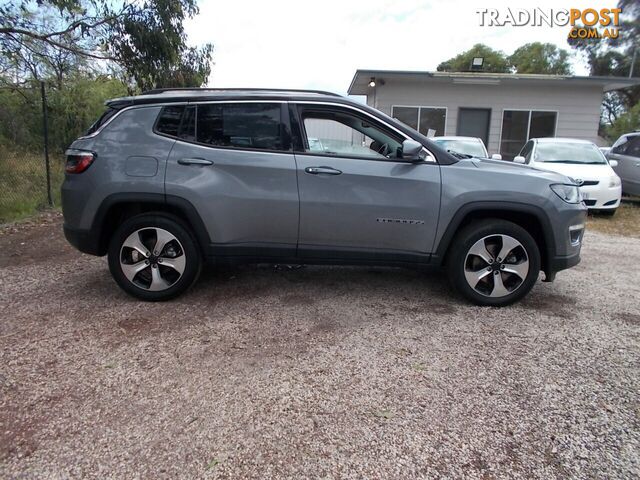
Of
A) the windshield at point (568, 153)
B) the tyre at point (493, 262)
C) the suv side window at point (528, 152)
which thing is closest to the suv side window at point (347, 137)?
the tyre at point (493, 262)

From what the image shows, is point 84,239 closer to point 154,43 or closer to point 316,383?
point 316,383

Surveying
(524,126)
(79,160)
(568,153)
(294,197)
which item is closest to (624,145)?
(568,153)

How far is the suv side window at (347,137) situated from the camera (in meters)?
3.80

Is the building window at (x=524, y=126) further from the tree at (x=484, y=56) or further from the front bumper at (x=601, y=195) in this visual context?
the tree at (x=484, y=56)

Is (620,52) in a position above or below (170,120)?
above

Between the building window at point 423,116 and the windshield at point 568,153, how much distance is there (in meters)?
5.01

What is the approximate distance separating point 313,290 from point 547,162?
6873 millimetres

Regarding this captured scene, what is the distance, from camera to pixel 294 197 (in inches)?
147

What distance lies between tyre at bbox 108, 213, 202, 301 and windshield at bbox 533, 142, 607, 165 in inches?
310

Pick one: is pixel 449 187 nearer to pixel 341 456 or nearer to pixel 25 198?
pixel 341 456

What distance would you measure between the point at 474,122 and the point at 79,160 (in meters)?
13.1

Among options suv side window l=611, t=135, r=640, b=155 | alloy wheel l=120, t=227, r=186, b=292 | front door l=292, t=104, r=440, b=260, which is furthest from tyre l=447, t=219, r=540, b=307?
suv side window l=611, t=135, r=640, b=155

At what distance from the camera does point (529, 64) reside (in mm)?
44219

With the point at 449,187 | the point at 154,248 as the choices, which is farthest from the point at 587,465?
the point at 154,248
